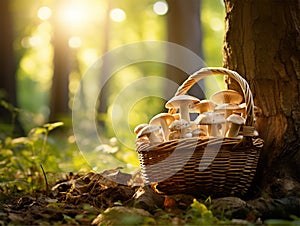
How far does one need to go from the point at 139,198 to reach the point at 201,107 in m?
0.81

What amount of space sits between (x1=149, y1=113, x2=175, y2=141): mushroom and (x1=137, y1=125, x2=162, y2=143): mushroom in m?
0.04

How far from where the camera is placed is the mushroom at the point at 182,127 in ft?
11.3

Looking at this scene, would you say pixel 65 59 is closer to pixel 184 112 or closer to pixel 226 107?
pixel 184 112

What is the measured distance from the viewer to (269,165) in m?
3.77

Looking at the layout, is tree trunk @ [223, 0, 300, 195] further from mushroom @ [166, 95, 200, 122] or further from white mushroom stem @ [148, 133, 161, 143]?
white mushroom stem @ [148, 133, 161, 143]

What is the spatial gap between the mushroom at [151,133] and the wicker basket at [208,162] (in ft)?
0.26

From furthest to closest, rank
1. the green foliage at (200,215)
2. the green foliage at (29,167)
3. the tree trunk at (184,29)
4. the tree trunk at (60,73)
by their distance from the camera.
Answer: the tree trunk at (60,73) → the tree trunk at (184,29) → the green foliage at (29,167) → the green foliage at (200,215)

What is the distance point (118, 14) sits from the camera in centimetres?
2239

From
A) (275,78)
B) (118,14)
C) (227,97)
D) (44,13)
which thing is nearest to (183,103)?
(227,97)

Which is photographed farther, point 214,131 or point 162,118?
point 162,118

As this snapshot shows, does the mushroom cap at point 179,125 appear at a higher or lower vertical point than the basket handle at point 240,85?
lower

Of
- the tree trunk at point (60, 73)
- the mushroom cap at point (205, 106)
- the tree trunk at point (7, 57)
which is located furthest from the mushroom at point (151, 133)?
the tree trunk at point (60, 73)

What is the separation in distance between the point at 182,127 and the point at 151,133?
294mm

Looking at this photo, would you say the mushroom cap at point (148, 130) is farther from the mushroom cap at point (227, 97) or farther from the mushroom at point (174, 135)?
the mushroom cap at point (227, 97)
